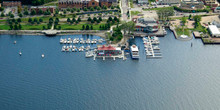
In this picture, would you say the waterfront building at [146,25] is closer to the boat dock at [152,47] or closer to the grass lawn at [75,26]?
the boat dock at [152,47]

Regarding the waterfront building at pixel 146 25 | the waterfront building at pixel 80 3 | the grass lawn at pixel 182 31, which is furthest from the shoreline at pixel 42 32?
the grass lawn at pixel 182 31

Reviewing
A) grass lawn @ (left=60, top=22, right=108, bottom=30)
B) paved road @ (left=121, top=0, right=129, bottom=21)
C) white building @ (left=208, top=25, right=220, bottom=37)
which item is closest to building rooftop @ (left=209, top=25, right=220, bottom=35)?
white building @ (left=208, top=25, right=220, bottom=37)

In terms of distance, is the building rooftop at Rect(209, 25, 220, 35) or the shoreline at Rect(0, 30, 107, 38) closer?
the building rooftop at Rect(209, 25, 220, 35)

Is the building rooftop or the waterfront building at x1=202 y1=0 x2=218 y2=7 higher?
the waterfront building at x1=202 y1=0 x2=218 y2=7

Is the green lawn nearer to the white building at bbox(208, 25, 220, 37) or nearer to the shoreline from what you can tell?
the shoreline

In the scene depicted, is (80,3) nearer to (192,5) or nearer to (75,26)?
(75,26)

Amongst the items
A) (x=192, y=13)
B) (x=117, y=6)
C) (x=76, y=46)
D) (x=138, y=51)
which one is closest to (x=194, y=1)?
(x=192, y=13)
